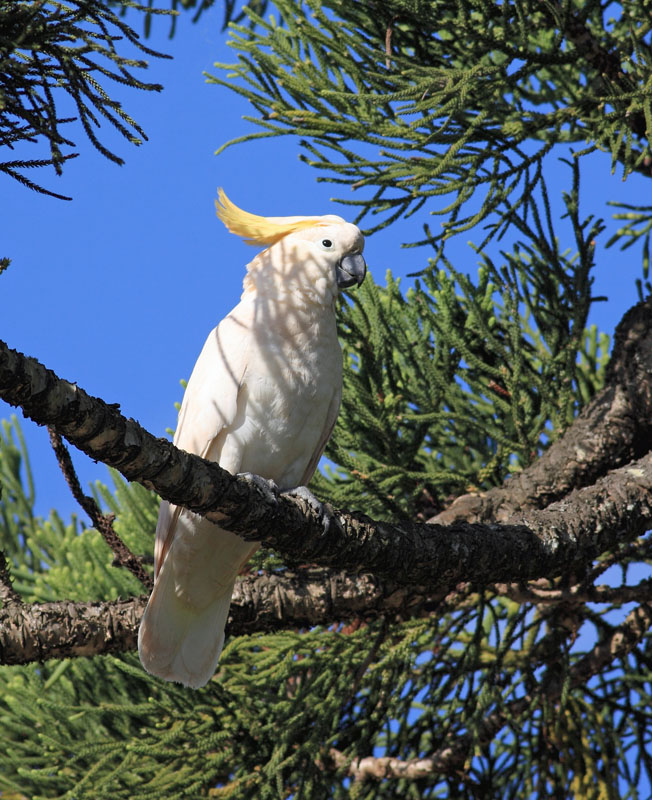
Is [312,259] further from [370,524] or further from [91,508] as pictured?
[91,508]

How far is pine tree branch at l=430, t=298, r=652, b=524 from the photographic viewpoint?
3.43 m

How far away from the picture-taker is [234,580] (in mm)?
3133

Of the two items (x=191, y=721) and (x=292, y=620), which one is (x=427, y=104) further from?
(x=191, y=721)

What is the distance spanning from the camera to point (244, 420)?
3023 mm

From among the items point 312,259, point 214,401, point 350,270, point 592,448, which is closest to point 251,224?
point 312,259

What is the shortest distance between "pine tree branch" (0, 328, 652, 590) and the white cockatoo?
49 cm

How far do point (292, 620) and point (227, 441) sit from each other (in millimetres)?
721

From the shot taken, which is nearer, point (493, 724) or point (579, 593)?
point (579, 593)

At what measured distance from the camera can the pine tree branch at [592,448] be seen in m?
3.43

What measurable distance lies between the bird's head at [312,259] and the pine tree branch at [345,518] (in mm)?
936

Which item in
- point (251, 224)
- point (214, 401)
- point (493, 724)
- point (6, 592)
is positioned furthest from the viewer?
point (493, 724)

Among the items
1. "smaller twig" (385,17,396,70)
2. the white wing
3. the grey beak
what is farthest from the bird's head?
"smaller twig" (385,17,396,70)

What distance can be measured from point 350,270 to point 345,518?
1054 mm

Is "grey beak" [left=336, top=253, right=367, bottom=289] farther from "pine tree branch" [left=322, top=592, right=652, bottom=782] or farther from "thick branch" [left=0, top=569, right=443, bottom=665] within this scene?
"pine tree branch" [left=322, top=592, right=652, bottom=782]
